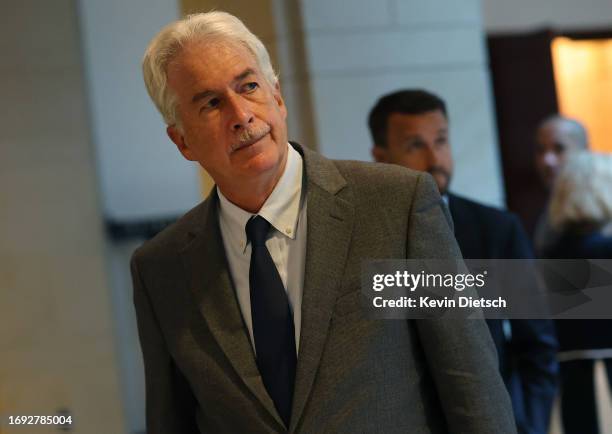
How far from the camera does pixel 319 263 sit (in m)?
1.40

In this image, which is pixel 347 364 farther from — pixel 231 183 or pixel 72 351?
pixel 72 351

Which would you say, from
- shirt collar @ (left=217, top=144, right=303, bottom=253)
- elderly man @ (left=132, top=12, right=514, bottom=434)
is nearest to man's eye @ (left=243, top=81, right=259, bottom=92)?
elderly man @ (left=132, top=12, right=514, bottom=434)

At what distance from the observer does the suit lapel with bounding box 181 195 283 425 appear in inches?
55.9

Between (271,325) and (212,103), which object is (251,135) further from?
(271,325)

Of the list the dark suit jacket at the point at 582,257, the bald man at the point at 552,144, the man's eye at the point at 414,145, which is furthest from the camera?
the bald man at the point at 552,144

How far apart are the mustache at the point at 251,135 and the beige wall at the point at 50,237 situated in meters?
1.02

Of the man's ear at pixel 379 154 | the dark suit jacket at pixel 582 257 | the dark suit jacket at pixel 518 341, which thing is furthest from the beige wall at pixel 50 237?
the dark suit jacket at pixel 582 257

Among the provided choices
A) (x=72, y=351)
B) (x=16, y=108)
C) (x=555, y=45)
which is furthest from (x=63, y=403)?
(x=555, y=45)

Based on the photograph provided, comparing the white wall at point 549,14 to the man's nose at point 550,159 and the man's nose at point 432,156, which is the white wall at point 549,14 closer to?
the man's nose at point 550,159

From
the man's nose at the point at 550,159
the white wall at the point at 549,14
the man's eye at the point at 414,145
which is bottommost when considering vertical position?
the man's eye at the point at 414,145

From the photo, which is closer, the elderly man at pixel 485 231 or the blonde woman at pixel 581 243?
the elderly man at pixel 485 231

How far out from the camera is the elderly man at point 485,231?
1888 millimetres

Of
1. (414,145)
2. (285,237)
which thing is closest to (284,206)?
(285,237)

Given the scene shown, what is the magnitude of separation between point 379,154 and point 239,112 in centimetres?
61
